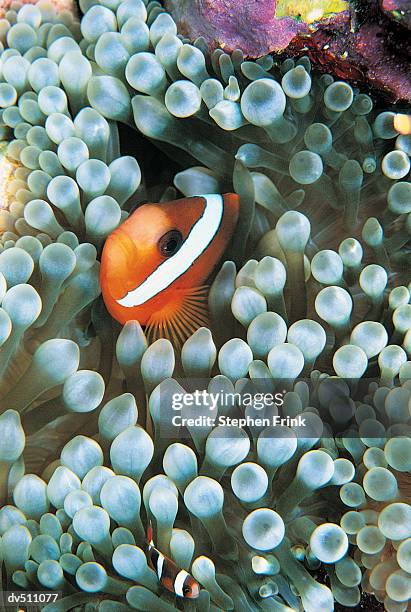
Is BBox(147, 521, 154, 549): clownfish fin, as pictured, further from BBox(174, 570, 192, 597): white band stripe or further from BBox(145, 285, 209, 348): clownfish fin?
BBox(145, 285, 209, 348): clownfish fin

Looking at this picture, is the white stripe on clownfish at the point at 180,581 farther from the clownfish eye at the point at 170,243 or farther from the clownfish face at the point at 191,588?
the clownfish eye at the point at 170,243

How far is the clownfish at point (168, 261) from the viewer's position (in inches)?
42.4

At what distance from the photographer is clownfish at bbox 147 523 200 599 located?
0.77m

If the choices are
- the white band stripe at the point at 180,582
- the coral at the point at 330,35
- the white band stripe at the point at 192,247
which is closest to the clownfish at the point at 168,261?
the white band stripe at the point at 192,247

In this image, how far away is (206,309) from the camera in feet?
3.67

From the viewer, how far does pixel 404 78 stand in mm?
1107

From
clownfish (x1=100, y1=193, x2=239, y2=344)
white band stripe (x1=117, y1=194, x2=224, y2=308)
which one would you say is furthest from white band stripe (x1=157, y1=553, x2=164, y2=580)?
white band stripe (x1=117, y1=194, x2=224, y2=308)

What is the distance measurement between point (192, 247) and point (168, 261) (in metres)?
0.06

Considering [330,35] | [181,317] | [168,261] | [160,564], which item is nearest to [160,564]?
[160,564]

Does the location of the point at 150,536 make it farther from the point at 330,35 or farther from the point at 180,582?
the point at 330,35

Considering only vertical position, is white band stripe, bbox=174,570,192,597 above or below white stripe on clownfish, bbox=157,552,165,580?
above

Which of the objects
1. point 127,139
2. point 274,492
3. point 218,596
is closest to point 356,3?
point 127,139

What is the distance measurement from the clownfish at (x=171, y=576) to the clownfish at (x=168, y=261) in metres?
0.39

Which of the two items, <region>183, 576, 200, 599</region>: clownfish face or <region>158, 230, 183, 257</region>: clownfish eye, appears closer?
<region>183, 576, 200, 599</region>: clownfish face
